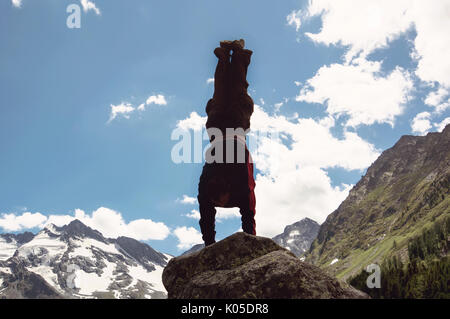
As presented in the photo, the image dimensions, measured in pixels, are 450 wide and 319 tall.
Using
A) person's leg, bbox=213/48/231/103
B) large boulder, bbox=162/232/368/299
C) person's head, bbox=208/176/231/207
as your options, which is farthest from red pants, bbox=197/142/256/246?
large boulder, bbox=162/232/368/299

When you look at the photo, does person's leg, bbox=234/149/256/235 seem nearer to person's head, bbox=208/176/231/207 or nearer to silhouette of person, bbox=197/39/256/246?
silhouette of person, bbox=197/39/256/246

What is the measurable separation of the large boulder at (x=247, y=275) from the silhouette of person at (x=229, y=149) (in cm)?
296

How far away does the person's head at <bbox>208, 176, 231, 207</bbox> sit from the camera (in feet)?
41.1

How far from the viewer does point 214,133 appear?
13.5 m

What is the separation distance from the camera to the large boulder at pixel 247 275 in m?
7.62

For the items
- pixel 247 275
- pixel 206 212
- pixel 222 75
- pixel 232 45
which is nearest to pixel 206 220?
pixel 206 212

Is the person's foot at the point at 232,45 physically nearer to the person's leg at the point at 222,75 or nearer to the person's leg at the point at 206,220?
the person's leg at the point at 222,75

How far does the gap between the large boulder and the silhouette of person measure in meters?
2.96

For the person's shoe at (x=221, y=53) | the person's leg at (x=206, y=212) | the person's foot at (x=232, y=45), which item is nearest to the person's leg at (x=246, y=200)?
the person's leg at (x=206, y=212)

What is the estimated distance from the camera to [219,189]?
1255 cm

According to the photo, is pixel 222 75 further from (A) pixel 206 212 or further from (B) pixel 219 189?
(A) pixel 206 212
